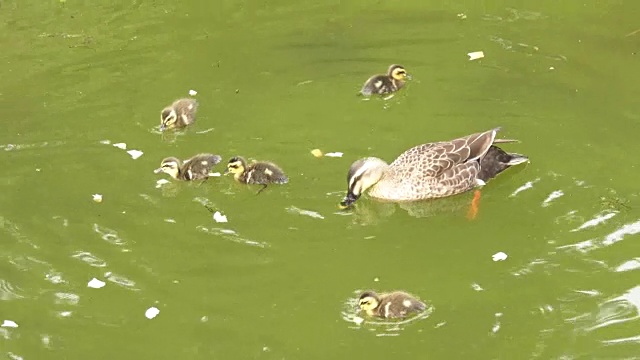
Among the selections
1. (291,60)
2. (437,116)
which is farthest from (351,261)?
(291,60)

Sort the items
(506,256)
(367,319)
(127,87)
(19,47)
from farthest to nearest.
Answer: (19,47), (127,87), (506,256), (367,319)

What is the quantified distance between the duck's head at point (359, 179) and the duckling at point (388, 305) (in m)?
1.32

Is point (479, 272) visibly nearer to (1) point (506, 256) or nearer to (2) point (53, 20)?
(1) point (506, 256)

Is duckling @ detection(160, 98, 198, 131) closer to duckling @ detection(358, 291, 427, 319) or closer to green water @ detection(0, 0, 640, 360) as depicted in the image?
green water @ detection(0, 0, 640, 360)

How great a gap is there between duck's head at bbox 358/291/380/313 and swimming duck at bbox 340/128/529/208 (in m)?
1.54

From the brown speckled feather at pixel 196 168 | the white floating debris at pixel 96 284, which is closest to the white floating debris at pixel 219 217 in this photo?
the brown speckled feather at pixel 196 168

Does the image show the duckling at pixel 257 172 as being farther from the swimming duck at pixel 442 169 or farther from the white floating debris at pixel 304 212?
the swimming duck at pixel 442 169

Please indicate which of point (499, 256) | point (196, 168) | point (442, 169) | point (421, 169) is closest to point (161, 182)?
point (196, 168)

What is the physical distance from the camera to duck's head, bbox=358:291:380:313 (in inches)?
249

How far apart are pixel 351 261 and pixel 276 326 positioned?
0.81 metres

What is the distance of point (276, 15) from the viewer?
10875 millimetres

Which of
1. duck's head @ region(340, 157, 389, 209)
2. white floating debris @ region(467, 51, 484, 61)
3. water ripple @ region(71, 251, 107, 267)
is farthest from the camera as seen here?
white floating debris @ region(467, 51, 484, 61)

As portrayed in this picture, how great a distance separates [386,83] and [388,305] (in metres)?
3.16

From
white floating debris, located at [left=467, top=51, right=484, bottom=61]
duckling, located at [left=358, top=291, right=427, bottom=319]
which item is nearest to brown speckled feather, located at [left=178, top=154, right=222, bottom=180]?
duckling, located at [left=358, top=291, right=427, bottom=319]
